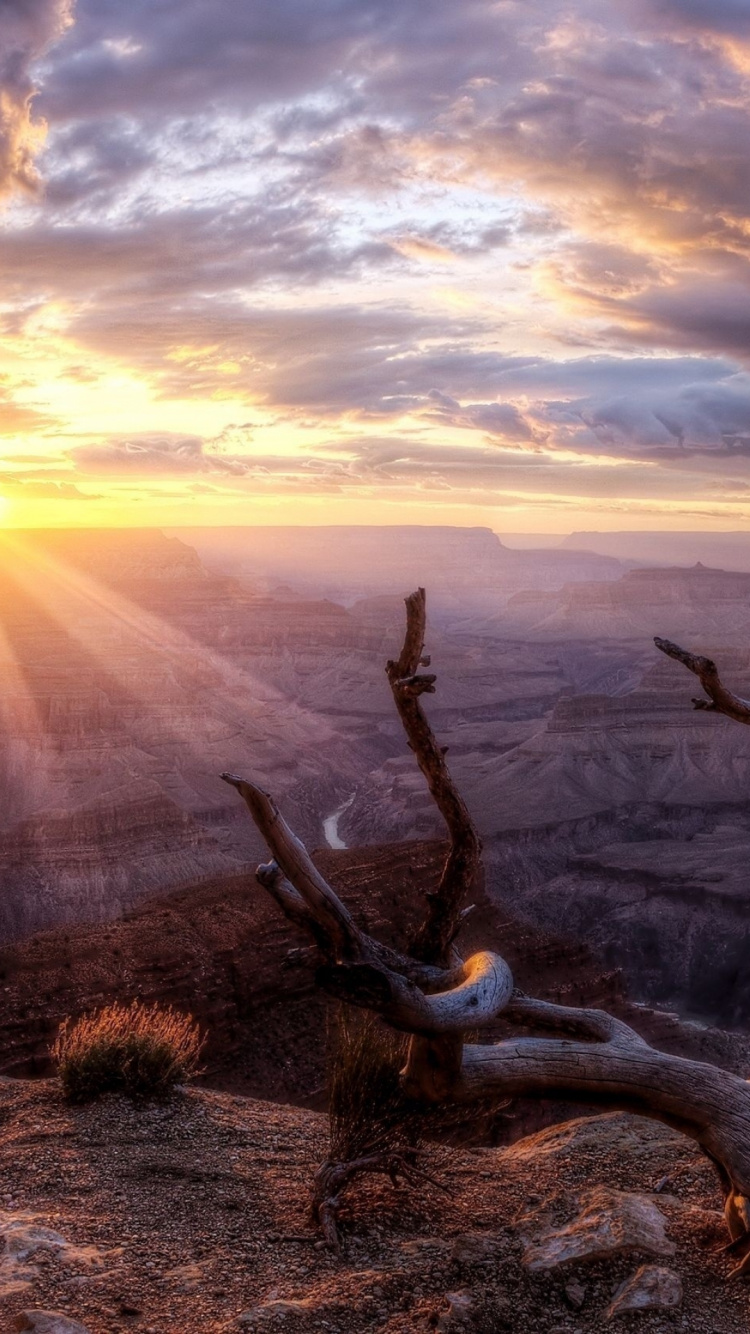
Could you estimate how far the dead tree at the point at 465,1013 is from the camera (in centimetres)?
697

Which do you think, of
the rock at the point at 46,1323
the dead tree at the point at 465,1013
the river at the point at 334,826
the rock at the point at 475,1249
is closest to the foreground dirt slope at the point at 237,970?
the rock at the point at 475,1249

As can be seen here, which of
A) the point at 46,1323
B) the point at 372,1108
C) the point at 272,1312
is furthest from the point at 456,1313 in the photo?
the point at 46,1323

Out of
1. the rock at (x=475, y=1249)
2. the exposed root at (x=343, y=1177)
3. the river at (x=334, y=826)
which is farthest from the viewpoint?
the river at (x=334, y=826)

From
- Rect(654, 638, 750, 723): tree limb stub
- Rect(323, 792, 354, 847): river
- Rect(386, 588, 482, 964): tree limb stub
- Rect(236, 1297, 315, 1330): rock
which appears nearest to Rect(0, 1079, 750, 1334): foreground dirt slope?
Rect(236, 1297, 315, 1330): rock

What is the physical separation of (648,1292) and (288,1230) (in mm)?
2570

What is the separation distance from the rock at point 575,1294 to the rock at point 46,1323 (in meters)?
2.93

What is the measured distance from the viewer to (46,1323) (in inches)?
233

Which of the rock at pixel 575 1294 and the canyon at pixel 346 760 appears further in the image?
the canyon at pixel 346 760

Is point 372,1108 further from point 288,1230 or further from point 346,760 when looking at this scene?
point 346,760

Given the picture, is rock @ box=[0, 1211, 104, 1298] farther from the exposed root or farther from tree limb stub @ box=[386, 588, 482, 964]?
tree limb stub @ box=[386, 588, 482, 964]

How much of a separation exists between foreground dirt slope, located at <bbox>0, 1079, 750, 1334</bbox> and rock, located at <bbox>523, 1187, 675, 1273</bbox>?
0.08 m

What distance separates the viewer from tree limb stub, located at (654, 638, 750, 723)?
7789mm

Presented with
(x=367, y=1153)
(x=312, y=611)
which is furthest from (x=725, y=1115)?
(x=312, y=611)

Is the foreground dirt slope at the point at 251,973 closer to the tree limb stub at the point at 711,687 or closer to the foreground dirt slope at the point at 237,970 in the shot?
the foreground dirt slope at the point at 237,970
